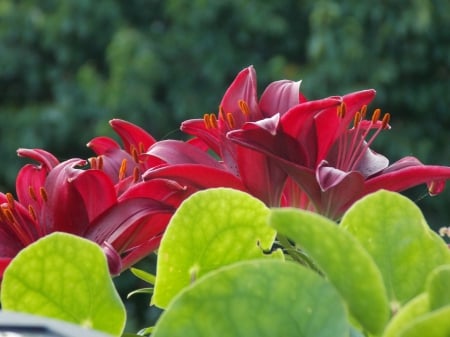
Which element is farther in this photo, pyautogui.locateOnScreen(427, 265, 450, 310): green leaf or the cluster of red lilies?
the cluster of red lilies

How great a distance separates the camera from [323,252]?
0.25 m

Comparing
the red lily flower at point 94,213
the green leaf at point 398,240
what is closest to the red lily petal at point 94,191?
the red lily flower at point 94,213

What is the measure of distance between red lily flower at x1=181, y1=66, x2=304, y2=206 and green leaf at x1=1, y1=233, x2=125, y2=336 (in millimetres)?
112

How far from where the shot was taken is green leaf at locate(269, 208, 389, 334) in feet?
0.80

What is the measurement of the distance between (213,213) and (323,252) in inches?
2.4

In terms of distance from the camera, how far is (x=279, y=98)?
42cm

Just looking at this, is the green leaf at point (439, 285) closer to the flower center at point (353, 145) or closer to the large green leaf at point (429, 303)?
the large green leaf at point (429, 303)

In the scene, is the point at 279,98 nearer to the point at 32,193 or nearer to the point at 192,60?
the point at 32,193

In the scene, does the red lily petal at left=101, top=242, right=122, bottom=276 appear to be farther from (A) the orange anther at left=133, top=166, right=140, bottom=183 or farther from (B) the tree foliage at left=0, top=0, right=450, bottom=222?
(B) the tree foliage at left=0, top=0, right=450, bottom=222

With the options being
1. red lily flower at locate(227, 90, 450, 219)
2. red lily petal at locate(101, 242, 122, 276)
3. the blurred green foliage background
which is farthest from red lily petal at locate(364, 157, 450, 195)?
the blurred green foliage background

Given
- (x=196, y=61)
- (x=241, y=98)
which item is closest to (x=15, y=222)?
(x=241, y=98)

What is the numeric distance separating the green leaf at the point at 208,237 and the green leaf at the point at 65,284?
0.07ft

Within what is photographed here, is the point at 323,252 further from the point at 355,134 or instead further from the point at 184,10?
the point at 184,10

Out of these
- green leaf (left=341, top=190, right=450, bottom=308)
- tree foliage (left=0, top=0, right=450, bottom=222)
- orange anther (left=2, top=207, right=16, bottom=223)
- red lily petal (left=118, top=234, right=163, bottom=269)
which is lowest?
tree foliage (left=0, top=0, right=450, bottom=222)
